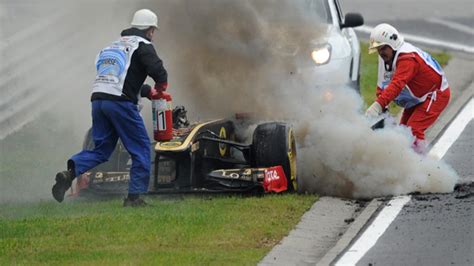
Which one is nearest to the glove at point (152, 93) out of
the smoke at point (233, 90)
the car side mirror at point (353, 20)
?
the smoke at point (233, 90)

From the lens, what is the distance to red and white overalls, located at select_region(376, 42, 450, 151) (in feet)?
46.8

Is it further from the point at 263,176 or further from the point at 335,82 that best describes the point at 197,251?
the point at 335,82

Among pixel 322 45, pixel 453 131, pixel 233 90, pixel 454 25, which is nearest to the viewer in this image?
pixel 233 90

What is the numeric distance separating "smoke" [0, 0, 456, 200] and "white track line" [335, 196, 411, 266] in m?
0.58

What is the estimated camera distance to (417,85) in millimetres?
14633

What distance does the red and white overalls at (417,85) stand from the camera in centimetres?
1426

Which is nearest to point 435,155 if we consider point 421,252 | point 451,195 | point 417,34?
point 451,195

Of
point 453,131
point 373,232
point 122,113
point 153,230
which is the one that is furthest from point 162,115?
point 453,131

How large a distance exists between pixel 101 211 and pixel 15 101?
7316mm

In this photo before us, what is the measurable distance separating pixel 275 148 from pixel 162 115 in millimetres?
1257

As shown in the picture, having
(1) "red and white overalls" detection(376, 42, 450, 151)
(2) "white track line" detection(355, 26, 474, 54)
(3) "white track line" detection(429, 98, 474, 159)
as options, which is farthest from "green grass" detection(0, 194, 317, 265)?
(2) "white track line" detection(355, 26, 474, 54)

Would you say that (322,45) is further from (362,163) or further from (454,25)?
(454,25)

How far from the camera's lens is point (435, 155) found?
15906mm

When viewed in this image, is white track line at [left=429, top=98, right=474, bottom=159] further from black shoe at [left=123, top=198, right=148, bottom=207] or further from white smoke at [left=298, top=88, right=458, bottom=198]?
black shoe at [left=123, top=198, right=148, bottom=207]
